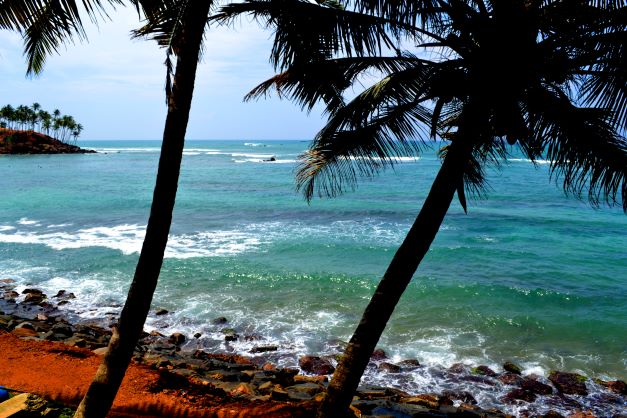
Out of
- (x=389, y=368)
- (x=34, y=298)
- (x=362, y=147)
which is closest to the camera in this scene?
(x=362, y=147)

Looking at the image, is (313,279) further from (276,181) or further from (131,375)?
(276,181)

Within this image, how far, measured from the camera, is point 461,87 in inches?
151

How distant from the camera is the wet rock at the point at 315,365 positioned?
29.1ft

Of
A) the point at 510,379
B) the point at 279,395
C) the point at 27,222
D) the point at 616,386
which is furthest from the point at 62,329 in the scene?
the point at 27,222

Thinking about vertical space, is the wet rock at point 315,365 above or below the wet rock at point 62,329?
below

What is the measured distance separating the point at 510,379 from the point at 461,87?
6.80m

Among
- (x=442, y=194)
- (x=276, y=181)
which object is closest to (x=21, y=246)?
(x=442, y=194)

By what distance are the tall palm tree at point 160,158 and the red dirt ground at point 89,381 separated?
240cm

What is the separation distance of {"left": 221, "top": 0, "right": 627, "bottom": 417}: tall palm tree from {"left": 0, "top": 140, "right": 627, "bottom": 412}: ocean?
88cm

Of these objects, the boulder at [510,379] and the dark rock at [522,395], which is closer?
the dark rock at [522,395]

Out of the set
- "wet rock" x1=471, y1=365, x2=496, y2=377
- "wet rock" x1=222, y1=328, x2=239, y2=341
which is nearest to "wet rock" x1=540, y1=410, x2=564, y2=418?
"wet rock" x1=471, y1=365, x2=496, y2=377

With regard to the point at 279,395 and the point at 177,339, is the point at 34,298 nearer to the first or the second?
the point at 177,339

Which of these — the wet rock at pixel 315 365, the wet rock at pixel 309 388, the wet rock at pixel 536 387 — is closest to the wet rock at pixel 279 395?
the wet rock at pixel 309 388

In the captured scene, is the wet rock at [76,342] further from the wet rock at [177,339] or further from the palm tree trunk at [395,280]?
the palm tree trunk at [395,280]
